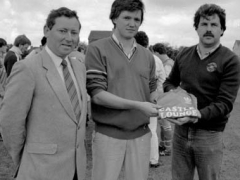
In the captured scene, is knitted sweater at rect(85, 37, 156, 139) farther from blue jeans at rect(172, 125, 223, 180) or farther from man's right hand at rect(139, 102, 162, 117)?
blue jeans at rect(172, 125, 223, 180)

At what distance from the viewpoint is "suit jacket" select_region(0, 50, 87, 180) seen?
2.05 meters

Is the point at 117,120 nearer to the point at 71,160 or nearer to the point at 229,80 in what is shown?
the point at 71,160

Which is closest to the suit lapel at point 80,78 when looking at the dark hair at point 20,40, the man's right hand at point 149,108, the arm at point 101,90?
the arm at point 101,90

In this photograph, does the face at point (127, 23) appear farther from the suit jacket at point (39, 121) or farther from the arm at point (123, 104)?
the suit jacket at point (39, 121)

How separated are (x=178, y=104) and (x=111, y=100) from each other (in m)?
0.58

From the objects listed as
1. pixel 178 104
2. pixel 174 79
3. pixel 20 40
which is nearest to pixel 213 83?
pixel 178 104

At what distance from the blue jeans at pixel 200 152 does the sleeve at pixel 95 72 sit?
930 millimetres

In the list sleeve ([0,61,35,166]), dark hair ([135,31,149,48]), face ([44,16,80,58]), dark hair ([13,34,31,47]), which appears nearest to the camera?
sleeve ([0,61,35,166])

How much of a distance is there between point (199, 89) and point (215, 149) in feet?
1.88

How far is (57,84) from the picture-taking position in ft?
7.07

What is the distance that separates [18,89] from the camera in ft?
6.67

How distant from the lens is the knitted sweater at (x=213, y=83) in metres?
2.49

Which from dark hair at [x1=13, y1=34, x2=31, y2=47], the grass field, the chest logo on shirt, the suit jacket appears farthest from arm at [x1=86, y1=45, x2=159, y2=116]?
dark hair at [x1=13, y1=34, x2=31, y2=47]

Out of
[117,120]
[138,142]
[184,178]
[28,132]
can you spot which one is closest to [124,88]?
[117,120]
